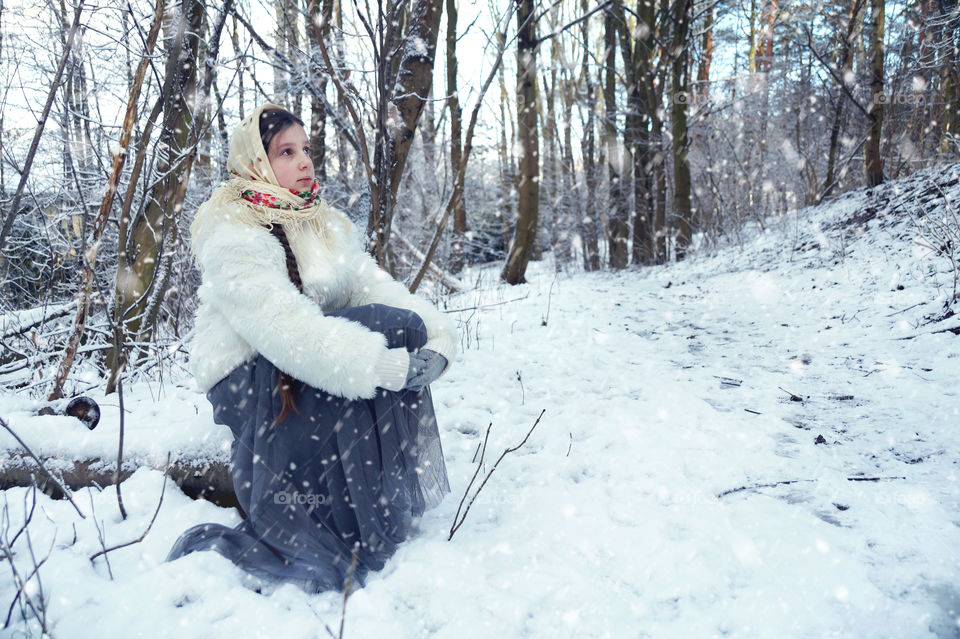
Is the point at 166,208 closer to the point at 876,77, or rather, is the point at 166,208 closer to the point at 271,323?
the point at 271,323

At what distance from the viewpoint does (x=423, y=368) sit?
1.67 meters

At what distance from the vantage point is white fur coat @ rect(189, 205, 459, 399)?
150 centimetres

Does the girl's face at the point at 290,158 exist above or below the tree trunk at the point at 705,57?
below

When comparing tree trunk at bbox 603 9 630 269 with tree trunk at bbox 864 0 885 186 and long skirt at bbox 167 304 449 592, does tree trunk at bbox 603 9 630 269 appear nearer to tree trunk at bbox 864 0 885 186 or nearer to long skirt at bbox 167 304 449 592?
tree trunk at bbox 864 0 885 186

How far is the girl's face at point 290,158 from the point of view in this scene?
1769 mm

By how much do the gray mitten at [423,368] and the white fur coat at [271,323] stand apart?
4 cm

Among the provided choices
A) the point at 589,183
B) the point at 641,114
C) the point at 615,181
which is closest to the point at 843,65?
the point at 641,114

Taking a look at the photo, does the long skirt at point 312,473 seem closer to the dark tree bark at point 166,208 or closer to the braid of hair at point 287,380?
the braid of hair at point 287,380

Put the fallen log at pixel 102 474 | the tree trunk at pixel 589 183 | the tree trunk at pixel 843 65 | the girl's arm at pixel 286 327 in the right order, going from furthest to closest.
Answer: the tree trunk at pixel 589 183 → the tree trunk at pixel 843 65 → the fallen log at pixel 102 474 → the girl's arm at pixel 286 327

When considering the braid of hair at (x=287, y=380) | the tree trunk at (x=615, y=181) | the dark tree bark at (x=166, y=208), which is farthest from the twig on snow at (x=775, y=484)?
the tree trunk at (x=615, y=181)

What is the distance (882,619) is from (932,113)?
11.6 meters

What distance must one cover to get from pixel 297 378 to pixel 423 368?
389mm

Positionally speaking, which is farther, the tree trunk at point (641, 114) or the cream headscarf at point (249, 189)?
the tree trunk at point (641, 114)

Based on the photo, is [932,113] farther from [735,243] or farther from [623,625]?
[623,625]
